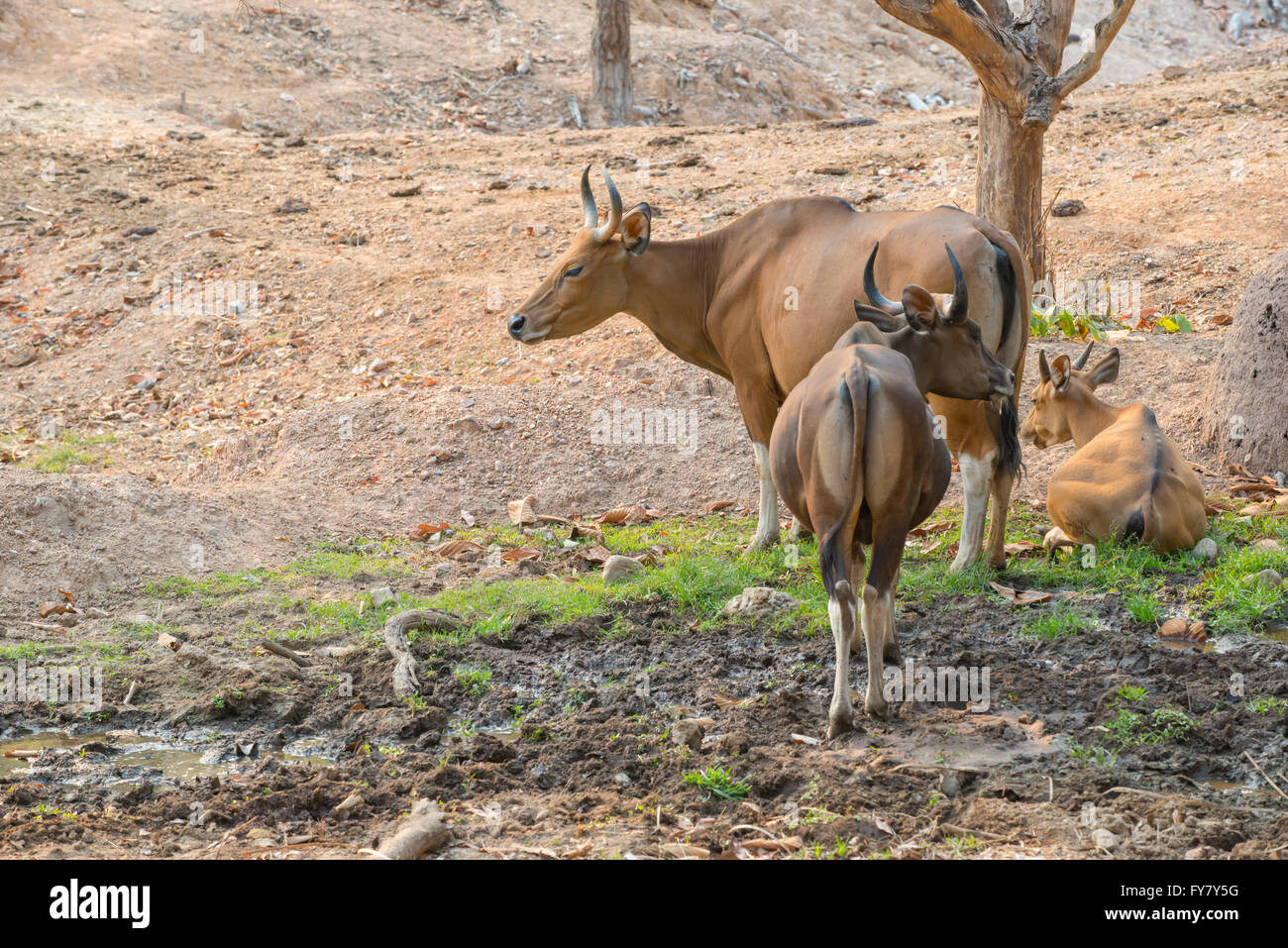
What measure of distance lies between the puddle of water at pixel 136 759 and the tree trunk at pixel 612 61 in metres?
15.7

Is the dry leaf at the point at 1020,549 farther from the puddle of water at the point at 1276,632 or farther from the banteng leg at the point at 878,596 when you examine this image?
the banteng leg at the point at 878,596

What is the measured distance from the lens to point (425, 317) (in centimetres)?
1238

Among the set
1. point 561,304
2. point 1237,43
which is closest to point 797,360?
point 561,304

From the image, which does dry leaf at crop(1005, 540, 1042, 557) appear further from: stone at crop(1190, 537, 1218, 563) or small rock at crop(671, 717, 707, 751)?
small rock at crop(671, 717, 707, 751)

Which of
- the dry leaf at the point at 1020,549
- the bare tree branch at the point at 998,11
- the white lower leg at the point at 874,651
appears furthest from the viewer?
the bare tree branch at the point at 998,11

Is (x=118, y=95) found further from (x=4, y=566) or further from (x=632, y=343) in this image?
(x=4, y=566)

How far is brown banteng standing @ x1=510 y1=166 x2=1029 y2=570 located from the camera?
7242 mm

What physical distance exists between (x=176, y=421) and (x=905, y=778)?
8383 millimetres

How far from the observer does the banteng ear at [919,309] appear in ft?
20.7

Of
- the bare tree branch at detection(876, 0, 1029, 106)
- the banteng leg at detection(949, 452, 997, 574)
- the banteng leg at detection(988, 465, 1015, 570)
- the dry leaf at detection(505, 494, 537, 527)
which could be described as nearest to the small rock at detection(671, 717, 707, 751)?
the banteng leg at detection(949, 452, 997, 574)

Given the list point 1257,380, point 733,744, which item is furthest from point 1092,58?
point 733,744

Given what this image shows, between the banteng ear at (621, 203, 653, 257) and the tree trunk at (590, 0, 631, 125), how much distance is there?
39.3 ft

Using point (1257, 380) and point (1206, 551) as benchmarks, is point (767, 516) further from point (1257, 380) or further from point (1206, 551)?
point (1257, 380)

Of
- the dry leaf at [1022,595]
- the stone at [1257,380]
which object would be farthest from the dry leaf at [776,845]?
the stone at [1257,380]
